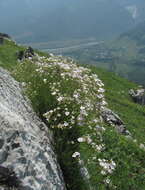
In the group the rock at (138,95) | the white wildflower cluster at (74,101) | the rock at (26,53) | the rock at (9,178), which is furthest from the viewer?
the rock at (138,95)

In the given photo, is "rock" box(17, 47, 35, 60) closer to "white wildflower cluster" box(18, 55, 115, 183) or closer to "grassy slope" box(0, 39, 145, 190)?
"grassy slope" box(0, 39, 145, 190)

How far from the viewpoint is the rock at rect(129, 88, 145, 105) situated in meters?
36.2

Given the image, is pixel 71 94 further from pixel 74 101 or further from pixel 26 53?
pixel 26 53

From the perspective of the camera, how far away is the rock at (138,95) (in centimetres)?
3625

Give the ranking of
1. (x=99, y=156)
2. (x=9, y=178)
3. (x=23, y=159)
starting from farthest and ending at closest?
(x=99, y=156) → (x=23, y=159) → (x=9, y=178)

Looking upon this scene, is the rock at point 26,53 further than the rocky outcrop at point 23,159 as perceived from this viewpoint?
Yes

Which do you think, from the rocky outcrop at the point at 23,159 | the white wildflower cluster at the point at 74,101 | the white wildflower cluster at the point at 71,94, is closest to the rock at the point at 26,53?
the white wildflower cluster at the point at 71,94

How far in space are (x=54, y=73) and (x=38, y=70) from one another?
69 cm

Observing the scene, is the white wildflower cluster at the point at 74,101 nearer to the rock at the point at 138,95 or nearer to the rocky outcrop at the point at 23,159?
the rocky outcrop at the point at 23,159

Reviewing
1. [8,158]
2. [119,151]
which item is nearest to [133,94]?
[119,151]

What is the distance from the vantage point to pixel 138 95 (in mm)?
37188

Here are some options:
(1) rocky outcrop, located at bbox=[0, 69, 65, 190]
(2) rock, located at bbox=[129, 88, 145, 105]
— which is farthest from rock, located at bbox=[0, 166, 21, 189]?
(2) rock, located at bbox=[129, 88, 145, 105]

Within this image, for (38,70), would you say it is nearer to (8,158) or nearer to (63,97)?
(63,97)

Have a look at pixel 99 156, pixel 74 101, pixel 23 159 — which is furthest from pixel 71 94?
pixel 23 159
